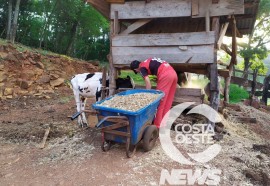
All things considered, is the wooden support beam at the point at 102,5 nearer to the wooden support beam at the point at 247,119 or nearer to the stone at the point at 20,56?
the wooden support beam at the point at 247,119

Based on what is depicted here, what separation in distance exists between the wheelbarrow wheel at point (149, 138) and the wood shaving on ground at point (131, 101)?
0.50 m

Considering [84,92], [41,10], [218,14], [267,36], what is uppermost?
[41,10]

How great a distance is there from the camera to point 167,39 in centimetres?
639

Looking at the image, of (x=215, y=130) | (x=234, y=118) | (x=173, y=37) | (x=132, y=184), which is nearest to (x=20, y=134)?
(x=132, y=184)

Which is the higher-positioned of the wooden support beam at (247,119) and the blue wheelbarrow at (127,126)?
the blue wheelbarrow at (127,126)

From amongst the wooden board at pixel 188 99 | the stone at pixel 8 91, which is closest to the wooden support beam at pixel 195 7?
the wooden board at pixel 188 99

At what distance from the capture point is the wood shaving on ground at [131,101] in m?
4.75

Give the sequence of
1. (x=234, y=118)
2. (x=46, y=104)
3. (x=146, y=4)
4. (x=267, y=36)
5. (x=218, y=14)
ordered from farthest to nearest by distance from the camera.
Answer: (x=267, y=36)
(x=46, y=104)
(x=234, y=118)
(x=146, y=4)
(x=218, y=14)

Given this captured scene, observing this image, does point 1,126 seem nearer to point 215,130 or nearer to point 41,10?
point 215,130

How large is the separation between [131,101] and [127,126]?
648 millimetres

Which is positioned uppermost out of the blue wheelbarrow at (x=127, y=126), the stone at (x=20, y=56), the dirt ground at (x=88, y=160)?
the stone at (x=20, y=56)

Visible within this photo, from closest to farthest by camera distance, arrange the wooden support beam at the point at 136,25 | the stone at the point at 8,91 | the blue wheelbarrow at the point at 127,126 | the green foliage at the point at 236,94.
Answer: the blue wheelbarrow at the point at 127,126 < the wooden support beam at the point at 136,25 < the stone at the point at 8,91 < the green foliage at the point at 236,94

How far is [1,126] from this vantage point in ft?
23.8

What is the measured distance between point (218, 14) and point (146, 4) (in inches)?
69.7
